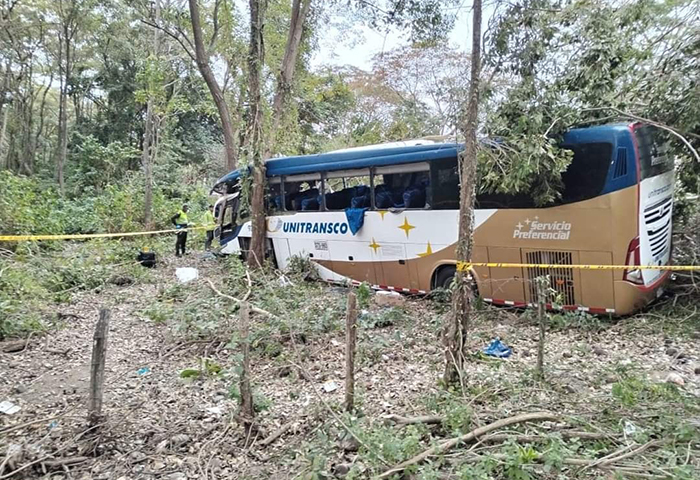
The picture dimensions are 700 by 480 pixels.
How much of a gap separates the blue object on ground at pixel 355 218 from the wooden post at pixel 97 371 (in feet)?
15.9

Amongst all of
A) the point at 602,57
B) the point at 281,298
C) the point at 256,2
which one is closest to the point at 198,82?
the point at 256,2

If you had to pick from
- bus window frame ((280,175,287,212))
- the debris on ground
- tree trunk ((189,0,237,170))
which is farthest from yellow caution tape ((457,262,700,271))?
tree trunk ((189,0,237,170))

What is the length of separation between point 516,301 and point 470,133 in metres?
3.21

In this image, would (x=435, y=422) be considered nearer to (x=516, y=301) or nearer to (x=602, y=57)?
(x=516, y=301)

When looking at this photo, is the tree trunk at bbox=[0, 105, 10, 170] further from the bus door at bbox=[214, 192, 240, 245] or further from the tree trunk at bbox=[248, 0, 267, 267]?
the tree trunk at bbox=[248, 0, 267, 267]

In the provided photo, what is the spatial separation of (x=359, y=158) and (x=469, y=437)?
18.2 feet

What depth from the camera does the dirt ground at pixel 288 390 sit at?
3117 mm

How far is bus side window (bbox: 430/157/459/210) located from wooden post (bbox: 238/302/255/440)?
3923 millimetres

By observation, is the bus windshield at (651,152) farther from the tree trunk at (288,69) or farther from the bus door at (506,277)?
the tree trunk at (288,69)

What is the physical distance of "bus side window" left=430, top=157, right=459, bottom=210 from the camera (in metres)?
6.53

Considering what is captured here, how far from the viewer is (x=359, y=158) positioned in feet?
25.5

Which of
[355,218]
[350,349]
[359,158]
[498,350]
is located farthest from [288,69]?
[350,349]

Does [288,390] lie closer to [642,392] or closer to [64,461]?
[64,461]

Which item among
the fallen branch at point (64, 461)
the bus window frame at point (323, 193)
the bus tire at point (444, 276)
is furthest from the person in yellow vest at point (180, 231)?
the fallen branch at point (64, 461)
